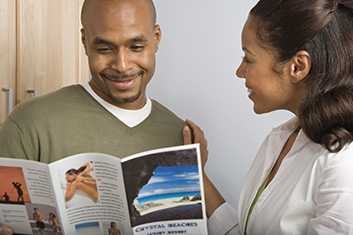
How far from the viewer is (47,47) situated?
1.87 meters

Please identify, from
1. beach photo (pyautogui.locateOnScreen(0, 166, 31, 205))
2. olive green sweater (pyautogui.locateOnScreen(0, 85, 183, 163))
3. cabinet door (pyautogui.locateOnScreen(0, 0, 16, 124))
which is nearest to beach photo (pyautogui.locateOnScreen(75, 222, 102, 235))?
beach photo (pyautogui.locateOnScreen(0, 166, 31, 205))

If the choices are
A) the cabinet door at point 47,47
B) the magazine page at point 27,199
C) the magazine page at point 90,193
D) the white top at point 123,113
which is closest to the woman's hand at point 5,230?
the magazine page at point 27,199

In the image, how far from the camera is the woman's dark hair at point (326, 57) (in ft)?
3.52

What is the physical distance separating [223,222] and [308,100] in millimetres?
503

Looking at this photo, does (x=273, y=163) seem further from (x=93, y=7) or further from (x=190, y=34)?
(x=190, y=34)

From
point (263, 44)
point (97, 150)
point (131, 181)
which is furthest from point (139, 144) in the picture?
point (263, 44)

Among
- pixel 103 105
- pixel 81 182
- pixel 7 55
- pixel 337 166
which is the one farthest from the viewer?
pixel 7 55

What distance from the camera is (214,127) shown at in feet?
6.25

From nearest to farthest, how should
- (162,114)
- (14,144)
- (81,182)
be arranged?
(81,182), (14,144), (162,114)

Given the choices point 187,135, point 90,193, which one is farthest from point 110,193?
point 187,135

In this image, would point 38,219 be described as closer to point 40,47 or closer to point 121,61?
point 121,61

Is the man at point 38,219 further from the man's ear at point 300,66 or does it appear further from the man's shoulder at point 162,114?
the man's ear at point 300,66

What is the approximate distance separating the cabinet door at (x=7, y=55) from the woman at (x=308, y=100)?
0.88 metres

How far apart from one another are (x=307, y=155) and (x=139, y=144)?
509 millimetres
